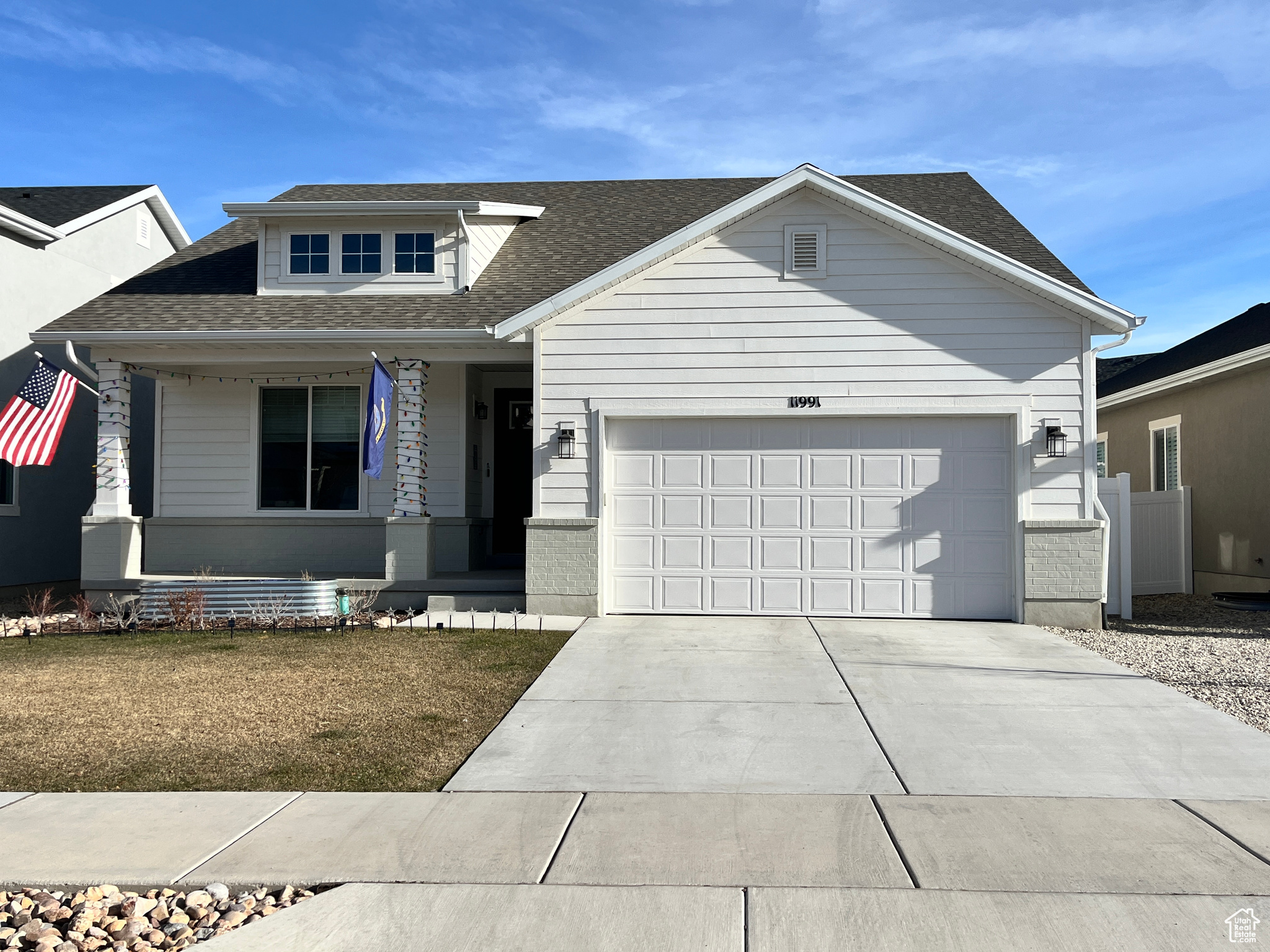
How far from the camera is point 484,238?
14695 millimetres

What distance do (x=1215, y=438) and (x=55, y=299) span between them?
746 inches

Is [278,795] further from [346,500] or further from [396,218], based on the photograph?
[396,218]

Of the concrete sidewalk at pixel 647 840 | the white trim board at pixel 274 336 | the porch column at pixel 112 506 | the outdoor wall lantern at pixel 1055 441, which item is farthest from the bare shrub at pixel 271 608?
the outdoor wall lantern at pixel 1055 441

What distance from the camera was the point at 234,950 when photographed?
3.66 m

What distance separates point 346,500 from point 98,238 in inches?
287

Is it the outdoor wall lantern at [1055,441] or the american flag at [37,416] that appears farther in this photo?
the outdoor wall lantern at [1055,441]

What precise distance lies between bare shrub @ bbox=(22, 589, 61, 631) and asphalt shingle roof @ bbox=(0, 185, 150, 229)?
19.4 ft

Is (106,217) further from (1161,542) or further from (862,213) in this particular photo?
(1161,542)

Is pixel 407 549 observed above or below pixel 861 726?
above

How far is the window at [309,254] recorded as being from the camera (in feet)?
45.9

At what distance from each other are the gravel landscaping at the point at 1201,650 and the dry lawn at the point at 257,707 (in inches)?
215

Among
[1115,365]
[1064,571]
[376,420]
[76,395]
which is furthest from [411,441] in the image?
[1115,365]

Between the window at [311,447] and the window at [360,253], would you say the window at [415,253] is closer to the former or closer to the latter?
the window at [360,253]

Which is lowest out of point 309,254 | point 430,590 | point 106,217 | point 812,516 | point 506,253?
point 430,590
